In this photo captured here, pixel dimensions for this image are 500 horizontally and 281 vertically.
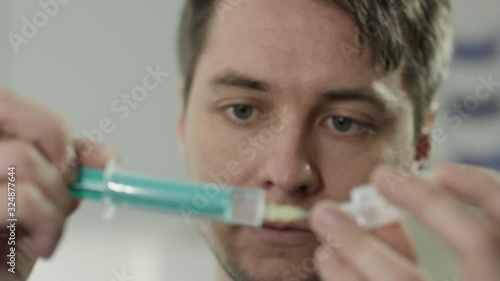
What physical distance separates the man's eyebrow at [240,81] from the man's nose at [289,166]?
0.06 m

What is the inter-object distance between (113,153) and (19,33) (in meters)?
0.53

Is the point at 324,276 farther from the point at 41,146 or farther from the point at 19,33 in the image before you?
the point at 19,33

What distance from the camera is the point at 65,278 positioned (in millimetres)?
805

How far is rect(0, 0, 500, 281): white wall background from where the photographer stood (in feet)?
2.78

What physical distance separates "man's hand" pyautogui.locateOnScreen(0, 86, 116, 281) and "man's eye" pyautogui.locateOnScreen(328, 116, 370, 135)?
1.02 feet

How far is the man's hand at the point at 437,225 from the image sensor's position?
1.11 ft

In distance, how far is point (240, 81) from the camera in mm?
642

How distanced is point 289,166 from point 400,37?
206mm

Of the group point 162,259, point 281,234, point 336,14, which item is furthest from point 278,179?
point 162,259

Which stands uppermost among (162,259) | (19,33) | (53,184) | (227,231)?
(53,184)
